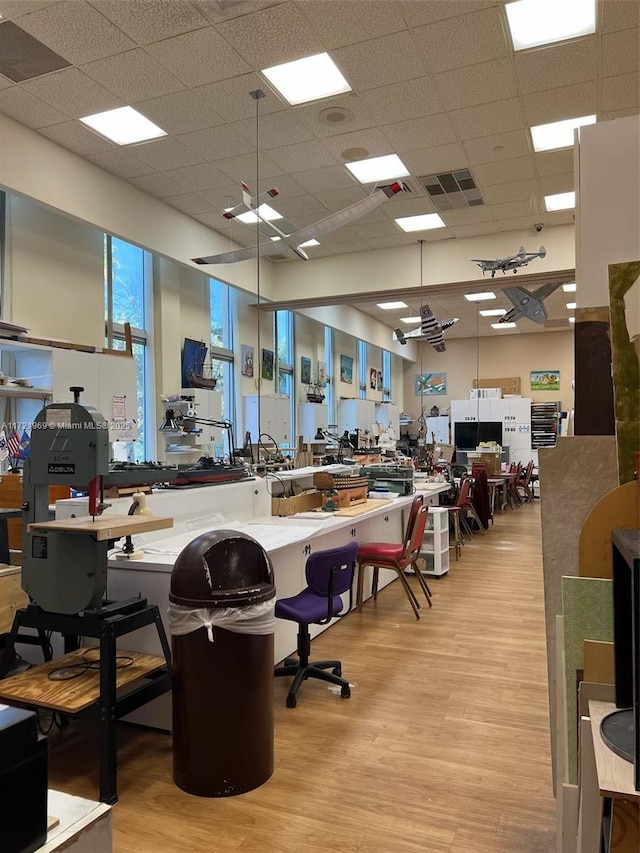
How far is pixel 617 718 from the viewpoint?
3.47 feet

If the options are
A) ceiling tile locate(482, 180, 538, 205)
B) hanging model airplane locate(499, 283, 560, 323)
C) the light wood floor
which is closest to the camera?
the light wood floor

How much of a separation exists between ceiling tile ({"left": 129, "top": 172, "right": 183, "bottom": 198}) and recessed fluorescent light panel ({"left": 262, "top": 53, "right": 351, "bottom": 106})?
2.03m

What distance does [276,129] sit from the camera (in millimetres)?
5371

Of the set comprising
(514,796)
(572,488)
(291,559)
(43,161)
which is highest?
(43,161)

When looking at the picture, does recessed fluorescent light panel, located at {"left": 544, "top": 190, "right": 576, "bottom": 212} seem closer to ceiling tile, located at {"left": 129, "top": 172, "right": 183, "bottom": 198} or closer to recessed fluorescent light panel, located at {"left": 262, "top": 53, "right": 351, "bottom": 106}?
recessed fluorescent light panel, located at {"left": 262, "top": 53, "right": 351, "bottom": 106}

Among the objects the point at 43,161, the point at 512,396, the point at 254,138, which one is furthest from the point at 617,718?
the point at 512,396

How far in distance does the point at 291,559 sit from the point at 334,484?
1372 millimetres

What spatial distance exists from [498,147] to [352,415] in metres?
7.27

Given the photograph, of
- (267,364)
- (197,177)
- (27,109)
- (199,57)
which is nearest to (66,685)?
(199,57)

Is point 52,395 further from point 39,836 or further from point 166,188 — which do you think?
point 39,836

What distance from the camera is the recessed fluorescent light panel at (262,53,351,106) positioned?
4.44 metres

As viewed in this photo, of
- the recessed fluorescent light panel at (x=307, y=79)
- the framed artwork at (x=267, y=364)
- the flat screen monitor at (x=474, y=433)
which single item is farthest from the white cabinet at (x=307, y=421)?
the recessed fluorescent light panel at (x=307, y=79)

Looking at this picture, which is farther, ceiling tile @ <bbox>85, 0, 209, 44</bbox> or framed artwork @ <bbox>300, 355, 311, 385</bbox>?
framed artwork @ <bbox>300, 355, 311, 385</bbox>

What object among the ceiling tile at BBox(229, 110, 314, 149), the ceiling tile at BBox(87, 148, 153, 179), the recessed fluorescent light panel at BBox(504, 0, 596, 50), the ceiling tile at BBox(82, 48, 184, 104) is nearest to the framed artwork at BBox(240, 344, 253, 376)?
the ceiling tile at BBox(87, 148, 153, 179)
